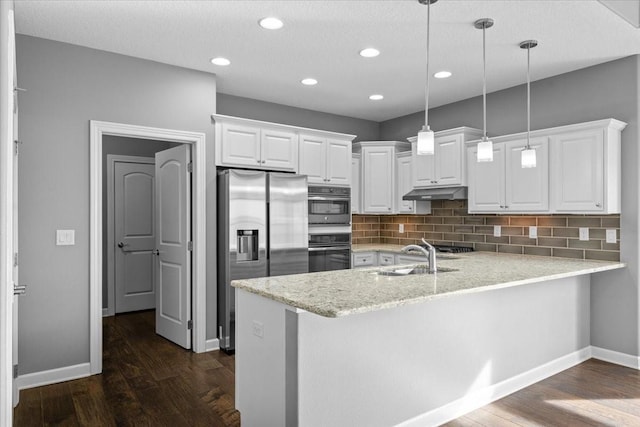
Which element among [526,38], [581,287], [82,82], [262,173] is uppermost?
[526,38]

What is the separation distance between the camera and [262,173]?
13.9 feet

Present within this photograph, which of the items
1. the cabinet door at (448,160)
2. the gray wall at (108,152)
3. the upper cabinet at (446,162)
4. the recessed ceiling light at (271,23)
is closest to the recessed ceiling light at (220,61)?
the recessed ceiling light at (271,23)

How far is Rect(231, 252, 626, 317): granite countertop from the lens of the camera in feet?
6.65

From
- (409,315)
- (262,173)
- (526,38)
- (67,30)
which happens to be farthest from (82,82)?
(526,38)

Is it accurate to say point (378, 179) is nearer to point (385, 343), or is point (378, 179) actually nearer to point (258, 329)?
point (385, 343)

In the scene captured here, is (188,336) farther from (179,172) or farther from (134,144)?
(134,144)

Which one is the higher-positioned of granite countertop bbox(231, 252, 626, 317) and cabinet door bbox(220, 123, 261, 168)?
cabinet door bbox(220, 123, 261, 168)

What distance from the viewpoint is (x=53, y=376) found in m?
3.35

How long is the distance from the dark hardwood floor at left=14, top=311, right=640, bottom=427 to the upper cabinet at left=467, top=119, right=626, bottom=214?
4.61ft

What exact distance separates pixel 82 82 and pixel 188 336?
7.82ft

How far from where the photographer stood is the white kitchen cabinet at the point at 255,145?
4.22 m

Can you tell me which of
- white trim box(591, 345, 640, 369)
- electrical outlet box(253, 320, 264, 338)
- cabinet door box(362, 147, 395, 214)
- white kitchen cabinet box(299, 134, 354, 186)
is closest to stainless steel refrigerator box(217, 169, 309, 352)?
white kitchen cabinet box(299, 134, 354, 186)

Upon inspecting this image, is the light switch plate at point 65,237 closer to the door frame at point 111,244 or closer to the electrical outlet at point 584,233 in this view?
the door frame at point 111,244

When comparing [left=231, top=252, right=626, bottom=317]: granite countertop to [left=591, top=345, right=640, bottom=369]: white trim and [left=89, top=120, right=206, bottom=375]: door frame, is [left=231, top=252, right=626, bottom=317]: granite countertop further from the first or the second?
[left=89, top=120, right=206, bottom=375]: door frame
